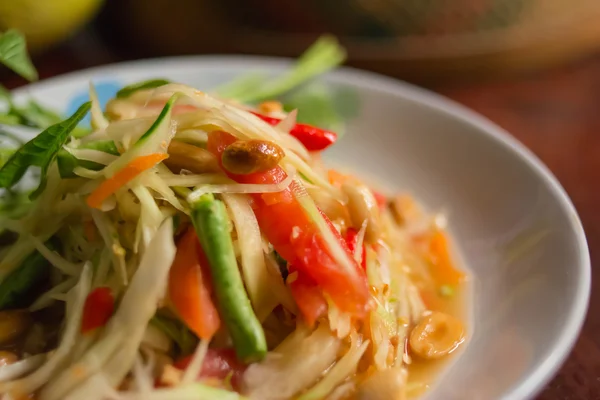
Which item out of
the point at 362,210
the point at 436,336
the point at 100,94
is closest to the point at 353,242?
the point at 362,210

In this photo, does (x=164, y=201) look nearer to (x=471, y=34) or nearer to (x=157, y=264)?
(x=157, y=264)

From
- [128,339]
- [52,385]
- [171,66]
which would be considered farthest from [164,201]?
[171,66]

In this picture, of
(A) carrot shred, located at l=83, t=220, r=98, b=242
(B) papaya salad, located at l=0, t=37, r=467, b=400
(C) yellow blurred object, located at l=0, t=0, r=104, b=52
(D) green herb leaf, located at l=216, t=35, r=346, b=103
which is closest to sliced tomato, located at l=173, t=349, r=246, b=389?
(B) papaya salad, located at l=0, t=37, r=467, b=400

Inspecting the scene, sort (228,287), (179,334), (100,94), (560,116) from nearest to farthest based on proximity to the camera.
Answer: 1. (228,287)
2. (179,334)
3. (100,94)
4. (560,116)

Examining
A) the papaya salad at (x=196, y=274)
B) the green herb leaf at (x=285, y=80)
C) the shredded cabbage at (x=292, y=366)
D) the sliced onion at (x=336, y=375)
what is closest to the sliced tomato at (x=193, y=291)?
the papaya salad at (x=196, y=274)

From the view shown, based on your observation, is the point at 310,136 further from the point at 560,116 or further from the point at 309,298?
the point at 560,116

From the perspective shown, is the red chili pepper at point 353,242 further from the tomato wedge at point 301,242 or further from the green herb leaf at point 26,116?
the green herb leaf at point 26,116
